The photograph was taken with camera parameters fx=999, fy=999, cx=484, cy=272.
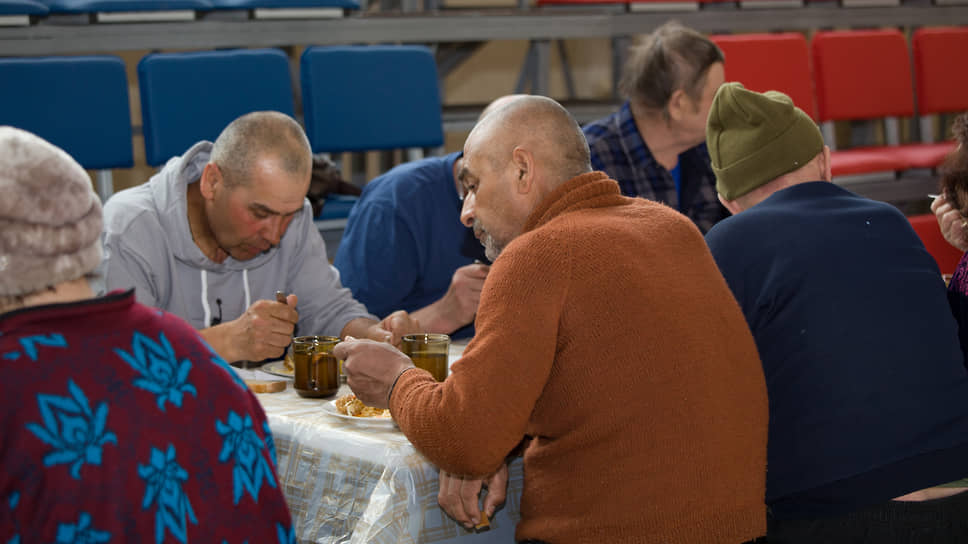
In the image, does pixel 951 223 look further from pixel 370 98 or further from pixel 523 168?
pixel 370 98

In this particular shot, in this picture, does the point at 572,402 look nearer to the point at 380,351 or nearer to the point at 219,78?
the point at 380,351

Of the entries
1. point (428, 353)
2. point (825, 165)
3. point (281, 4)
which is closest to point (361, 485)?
point (428, 353)

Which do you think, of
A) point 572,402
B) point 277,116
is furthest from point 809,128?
point 277,116

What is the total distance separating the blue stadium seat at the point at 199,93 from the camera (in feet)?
12.4

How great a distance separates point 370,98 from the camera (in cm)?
422

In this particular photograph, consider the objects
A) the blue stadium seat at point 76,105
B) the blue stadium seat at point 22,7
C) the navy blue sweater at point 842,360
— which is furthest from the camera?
the blue stadium seat at point 22,7

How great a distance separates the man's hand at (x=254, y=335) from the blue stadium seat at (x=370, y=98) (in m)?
2.09

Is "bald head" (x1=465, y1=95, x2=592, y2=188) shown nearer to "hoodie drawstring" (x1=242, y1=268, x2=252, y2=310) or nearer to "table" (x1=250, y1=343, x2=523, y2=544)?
"table" (x1=250, y1=343, x2=523, y2=544)

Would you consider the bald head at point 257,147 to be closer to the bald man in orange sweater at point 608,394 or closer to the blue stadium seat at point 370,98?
the bald man in orange sweater at point 608,394

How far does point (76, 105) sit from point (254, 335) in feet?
6.85

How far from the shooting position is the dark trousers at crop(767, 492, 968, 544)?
1.69m

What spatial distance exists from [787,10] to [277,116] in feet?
12.7

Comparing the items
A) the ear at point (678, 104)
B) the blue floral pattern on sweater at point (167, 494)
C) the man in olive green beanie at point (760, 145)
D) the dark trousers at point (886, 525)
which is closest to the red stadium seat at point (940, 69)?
the ear at point (678, 104)

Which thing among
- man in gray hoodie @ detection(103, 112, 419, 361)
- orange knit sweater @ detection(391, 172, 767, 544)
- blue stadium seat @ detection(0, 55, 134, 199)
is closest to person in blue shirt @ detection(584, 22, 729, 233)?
man in gray hoodie @ detection(103, 112, 419, 361)
